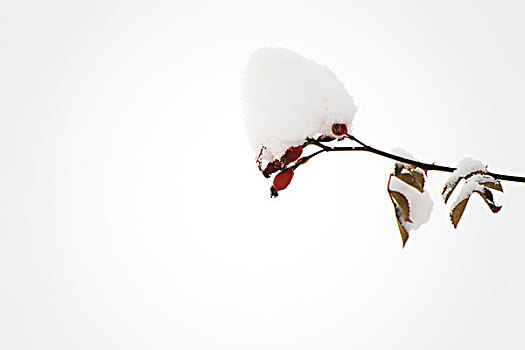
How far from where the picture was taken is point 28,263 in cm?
11919

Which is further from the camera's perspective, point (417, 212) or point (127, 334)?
point (127, 334)

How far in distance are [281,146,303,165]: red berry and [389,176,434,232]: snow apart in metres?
0.10

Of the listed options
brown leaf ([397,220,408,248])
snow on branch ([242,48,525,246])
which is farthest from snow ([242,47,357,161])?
brown leaf ([397,220,408,248])

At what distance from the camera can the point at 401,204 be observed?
1.67 ft

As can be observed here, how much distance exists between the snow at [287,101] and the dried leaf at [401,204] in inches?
3.5

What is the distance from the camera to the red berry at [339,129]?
0.54 meters

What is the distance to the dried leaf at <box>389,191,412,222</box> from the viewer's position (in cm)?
50

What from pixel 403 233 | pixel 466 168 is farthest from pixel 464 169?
pixel 403 233

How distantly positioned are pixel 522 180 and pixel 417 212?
0.33ft

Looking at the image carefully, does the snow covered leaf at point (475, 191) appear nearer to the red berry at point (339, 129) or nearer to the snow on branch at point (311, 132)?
the snow on branch at point (311, 132)

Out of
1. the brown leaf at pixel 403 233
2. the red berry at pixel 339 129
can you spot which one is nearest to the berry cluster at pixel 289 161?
the red berry at pixel 339 129

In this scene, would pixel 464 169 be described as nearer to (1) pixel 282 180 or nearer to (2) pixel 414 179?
(2) pixel 414 179

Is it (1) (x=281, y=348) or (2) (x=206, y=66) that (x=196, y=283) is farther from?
(2) (x=206, y=66)

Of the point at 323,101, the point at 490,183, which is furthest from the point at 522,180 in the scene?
the point at 323,101
